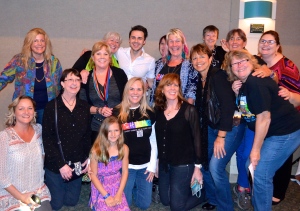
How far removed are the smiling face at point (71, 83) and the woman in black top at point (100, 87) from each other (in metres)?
0.22

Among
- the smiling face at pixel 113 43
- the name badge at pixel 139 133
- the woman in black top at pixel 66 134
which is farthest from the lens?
the smiling face at pixel 113 43

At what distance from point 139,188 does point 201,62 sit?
55.1 inches

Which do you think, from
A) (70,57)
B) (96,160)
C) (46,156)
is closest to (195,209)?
(96,160)

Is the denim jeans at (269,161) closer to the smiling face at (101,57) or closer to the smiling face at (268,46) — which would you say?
the smiling face at (268,46)

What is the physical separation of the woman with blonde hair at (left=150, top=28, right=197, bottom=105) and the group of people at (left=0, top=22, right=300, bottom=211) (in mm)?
12

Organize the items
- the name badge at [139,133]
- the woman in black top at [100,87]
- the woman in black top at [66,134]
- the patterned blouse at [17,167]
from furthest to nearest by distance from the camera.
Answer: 1. the woman in black top at [100,87]
2. the name badge at [139,133]
3. the woman in black top at [66,134]
4. the patterned blouse at [17,167]

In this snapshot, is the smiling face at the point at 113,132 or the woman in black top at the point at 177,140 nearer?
the smiling face at the point at 113,132

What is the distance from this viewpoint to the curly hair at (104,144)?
9.00 ft

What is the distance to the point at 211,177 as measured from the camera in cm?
308

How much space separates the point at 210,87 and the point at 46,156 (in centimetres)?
164

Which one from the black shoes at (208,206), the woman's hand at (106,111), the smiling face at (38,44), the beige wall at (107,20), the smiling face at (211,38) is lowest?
the black shoes at (208,206)

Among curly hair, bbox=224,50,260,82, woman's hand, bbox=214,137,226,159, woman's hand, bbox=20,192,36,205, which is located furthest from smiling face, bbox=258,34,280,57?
woman's hand, bbox=20,192,36,205

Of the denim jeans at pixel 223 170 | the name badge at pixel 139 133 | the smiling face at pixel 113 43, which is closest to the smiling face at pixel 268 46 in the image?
the denim jeans at pixel 223 170

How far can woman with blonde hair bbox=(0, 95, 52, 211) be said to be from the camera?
7.86 feet
